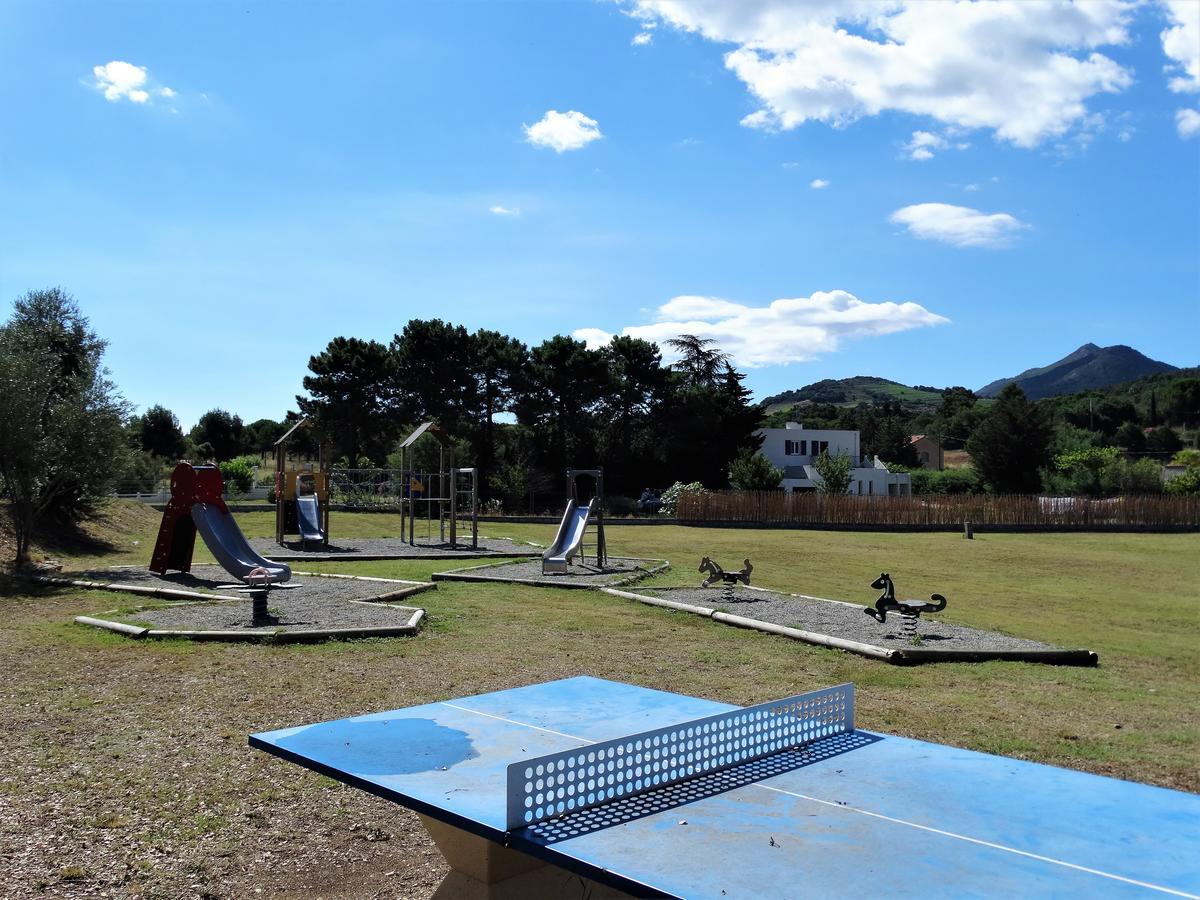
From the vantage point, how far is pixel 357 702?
314 inches

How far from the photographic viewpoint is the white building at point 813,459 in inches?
2889

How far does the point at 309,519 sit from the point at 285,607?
13337 mm

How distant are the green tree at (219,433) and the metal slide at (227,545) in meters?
64.9

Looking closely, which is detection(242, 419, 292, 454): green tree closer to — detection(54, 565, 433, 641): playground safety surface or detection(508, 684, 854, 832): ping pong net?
detection(54, 565, 433, 641): playground safety surface

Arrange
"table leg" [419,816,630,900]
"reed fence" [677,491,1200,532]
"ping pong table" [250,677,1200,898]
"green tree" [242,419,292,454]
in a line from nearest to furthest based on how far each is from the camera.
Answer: "ping pong table" [250,677,1200,898]
"table leg" [419,816,630,900]
"reed fence" [677,491,1200,532]
"green tree" [242,419,292,454]

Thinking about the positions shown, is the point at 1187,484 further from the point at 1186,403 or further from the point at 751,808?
the point at 1186,403

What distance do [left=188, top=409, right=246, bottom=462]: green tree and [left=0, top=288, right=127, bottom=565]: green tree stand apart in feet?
201

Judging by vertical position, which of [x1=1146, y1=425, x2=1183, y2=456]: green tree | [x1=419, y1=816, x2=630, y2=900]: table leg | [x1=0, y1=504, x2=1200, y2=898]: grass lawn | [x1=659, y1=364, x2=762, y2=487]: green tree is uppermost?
[x1=1146, y1=425, x2=1183, y2=456]: green tree

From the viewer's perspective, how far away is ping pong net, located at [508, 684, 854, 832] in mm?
3436

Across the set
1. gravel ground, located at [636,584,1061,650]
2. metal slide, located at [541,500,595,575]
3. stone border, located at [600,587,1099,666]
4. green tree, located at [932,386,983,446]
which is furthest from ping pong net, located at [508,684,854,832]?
green tree, located at [932,386,983,446]

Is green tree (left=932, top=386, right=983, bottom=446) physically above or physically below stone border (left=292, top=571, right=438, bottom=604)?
above

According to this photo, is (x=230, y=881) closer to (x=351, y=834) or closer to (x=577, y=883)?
(x=351, y=834)

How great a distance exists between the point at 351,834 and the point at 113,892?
1246mm

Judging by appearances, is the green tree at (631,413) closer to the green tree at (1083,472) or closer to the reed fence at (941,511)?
the reed fence at (941,511)
